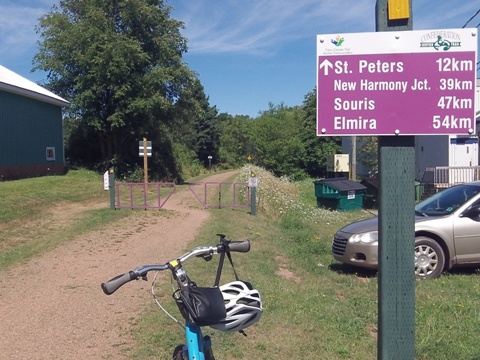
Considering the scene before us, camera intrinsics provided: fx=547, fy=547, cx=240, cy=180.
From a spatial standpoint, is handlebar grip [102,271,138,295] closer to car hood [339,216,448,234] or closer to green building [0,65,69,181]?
car hood [339,216,448,234]

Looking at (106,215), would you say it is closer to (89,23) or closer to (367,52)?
(367,52)

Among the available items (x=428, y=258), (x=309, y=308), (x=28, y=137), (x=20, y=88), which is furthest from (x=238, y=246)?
(x=28, y=137)

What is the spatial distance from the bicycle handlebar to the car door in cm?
599

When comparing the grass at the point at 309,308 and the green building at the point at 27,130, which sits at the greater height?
the green building at the point at 27,130

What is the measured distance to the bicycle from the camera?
2658mm

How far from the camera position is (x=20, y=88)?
2662 cm

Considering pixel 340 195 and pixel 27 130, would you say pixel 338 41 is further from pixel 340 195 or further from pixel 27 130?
pixel 27 130

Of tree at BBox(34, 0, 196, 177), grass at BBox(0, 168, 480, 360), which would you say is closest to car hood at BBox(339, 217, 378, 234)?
grass at BBox(0, 168, 480, 360)

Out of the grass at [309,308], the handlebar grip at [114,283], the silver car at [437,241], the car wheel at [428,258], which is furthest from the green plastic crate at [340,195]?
the handlebar grip at [114,283]

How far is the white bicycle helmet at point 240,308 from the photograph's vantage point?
2.73 metres

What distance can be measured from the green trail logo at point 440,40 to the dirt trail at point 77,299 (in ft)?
11.7

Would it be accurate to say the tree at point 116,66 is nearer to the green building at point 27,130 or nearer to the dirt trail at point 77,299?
the green building at point 27,130

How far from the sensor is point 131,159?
122 ft

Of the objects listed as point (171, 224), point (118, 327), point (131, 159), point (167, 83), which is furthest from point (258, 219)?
point (131, 159)
